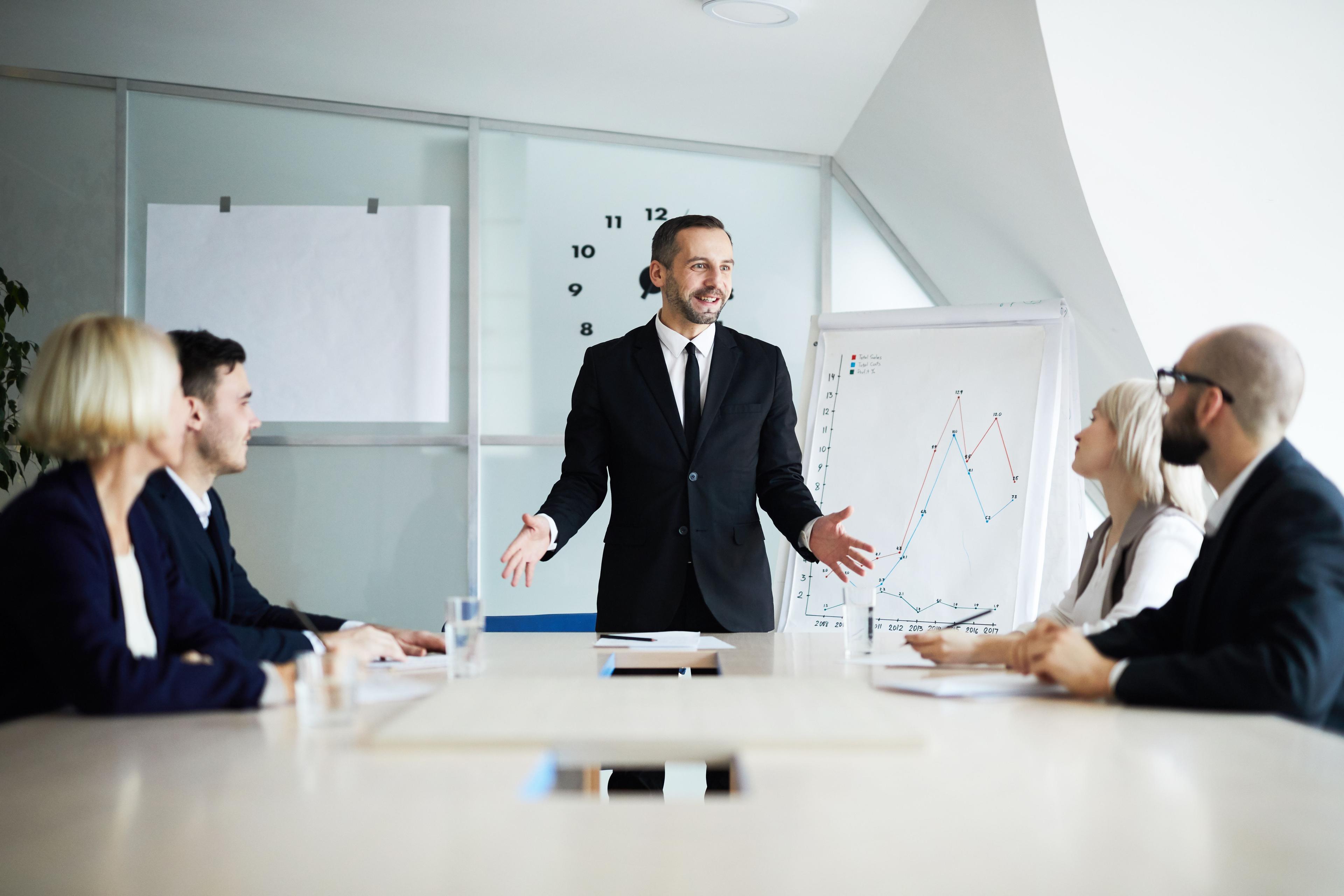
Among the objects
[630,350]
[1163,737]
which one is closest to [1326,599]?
[1163,737]

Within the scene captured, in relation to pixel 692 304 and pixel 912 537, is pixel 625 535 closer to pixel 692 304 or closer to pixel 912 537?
pixel 692 304

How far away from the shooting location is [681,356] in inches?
118

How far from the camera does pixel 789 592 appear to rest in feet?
11.8

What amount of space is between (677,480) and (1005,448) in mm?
1230

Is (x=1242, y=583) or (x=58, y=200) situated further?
(x=58, y=200)

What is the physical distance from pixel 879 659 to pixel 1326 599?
836mm

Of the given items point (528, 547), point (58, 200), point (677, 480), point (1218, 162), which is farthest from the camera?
point (58, 200)

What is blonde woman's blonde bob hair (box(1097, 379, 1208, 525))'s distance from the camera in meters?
2.21

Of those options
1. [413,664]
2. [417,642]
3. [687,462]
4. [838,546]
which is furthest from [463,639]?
[687,462]

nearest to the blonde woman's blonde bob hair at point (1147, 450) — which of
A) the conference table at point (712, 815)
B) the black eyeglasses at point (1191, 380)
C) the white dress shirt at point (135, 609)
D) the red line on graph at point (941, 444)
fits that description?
the black eyeglasses at point (1191, 380)

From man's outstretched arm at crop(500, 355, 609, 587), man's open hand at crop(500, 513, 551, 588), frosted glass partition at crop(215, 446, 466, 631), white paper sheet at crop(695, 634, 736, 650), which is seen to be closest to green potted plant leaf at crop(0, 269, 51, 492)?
frosted glass partition at crop(215, 446, 466, 631)

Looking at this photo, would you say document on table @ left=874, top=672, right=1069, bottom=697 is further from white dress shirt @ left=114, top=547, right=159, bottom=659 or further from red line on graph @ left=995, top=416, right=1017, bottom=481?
red line on graph @ left=995, top=416, right=1017, bottom=481

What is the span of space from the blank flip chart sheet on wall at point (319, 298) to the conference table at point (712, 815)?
3177 millimetres

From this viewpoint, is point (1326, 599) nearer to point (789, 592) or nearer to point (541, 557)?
point (541, 557)
